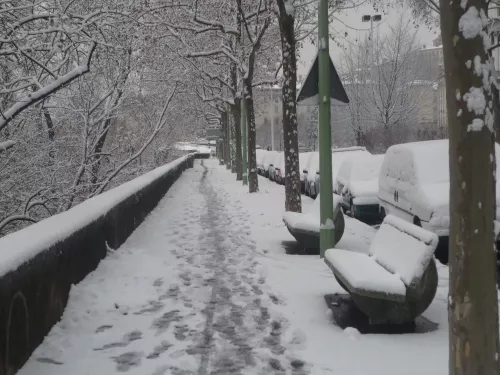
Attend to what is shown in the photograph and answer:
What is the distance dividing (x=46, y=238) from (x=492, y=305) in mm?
3937

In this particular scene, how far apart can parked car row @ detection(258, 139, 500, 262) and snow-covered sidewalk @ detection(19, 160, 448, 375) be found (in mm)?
1140

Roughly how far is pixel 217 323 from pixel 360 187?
9.43 m

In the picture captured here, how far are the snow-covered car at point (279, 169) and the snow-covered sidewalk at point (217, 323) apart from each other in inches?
735

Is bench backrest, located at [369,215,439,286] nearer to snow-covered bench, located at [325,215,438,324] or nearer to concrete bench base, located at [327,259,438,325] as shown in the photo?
snow-covered bench, located at [325,215,438,324]

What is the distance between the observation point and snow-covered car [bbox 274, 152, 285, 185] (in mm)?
28775

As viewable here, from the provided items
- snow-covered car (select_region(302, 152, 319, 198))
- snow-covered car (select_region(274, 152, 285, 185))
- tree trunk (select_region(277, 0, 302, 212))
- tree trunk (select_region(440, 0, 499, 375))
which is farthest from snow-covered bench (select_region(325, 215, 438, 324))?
snow-covered car (select_region(274, 152, 285, 185))

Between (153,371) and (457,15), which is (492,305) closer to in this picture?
(457,15)

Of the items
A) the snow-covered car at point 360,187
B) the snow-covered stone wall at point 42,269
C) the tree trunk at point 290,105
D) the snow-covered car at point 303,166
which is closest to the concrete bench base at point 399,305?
the snow-covered stone wall at point 42,269

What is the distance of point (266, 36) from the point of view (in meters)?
24.8

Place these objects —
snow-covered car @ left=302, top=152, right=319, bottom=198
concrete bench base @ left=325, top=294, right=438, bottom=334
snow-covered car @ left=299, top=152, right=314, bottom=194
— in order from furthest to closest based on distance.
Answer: snow-covered car @ left=299, top=152, right=314, bottom=194 → snow-covered car @ left=302, top=152, right=319, bottom=198 → concrete bench base @ left=325, top=294, right=438, bottom=334

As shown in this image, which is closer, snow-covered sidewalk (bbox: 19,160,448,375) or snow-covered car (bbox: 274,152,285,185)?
snow-covered sidewalk (bbox: 19,160,448,375)

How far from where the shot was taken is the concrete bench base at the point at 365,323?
18.0 feet

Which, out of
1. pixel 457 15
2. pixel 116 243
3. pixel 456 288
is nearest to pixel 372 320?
pixel 456 288

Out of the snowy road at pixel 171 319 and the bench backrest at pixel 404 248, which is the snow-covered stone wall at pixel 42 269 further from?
the bench backrest at pixel 404 248
